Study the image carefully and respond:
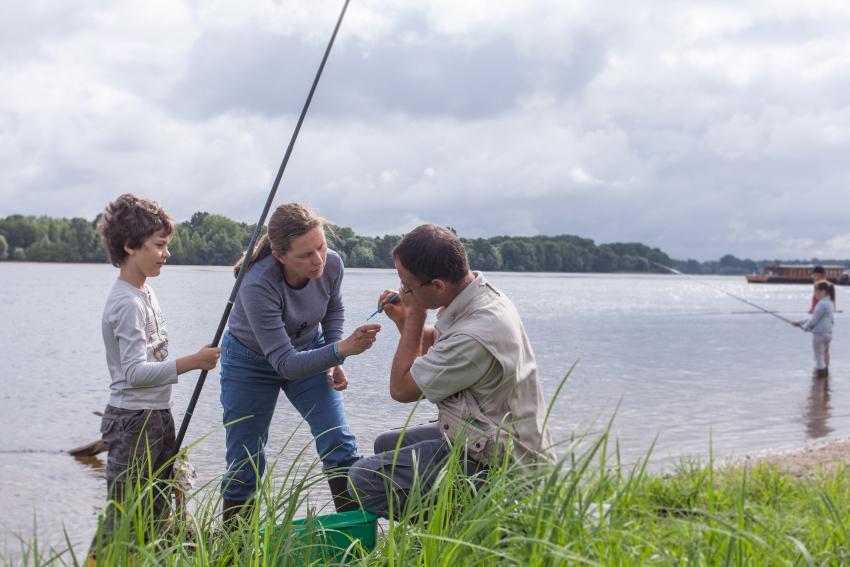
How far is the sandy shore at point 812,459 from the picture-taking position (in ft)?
21.2

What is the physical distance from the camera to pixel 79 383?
17.3m

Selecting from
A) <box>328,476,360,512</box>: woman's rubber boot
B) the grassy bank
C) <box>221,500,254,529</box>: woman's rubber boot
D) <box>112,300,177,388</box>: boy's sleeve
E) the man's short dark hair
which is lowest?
<box>328,476,360,512</box>: woman's rubber boot

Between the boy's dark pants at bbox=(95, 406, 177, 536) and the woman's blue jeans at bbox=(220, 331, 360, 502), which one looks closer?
the boy's dark pants at bbox=(95, 406, 177, 536)

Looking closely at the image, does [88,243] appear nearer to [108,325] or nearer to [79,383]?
[79,383]

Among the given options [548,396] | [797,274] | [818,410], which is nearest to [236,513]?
[818,410]

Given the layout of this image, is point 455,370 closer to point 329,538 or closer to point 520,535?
point 329,538

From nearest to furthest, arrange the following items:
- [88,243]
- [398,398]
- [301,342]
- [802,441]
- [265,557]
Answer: [265,557], [398,398], [301,342], [802,441], [88,243]

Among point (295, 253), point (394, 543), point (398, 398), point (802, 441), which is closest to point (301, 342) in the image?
point (295, 253)

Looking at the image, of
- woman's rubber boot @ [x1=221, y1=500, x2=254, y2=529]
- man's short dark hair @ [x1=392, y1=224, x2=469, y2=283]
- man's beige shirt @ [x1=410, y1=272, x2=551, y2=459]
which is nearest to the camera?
woman's rubber boot @ [x1=221, y1=500, x2=254, y2=529]

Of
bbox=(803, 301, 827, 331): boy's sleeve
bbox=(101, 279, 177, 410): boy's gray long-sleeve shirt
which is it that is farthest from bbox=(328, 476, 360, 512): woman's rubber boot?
bbox=(803, 301, 827, 331): boy's sleeve

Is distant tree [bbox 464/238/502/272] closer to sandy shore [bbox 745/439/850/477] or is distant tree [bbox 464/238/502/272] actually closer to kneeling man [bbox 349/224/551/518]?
sandy shore [bbox 745/439/850/477]

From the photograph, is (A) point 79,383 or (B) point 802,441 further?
(A) point 79,383

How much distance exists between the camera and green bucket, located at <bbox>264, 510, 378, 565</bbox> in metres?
2.74

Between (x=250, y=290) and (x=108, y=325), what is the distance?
0.70m
